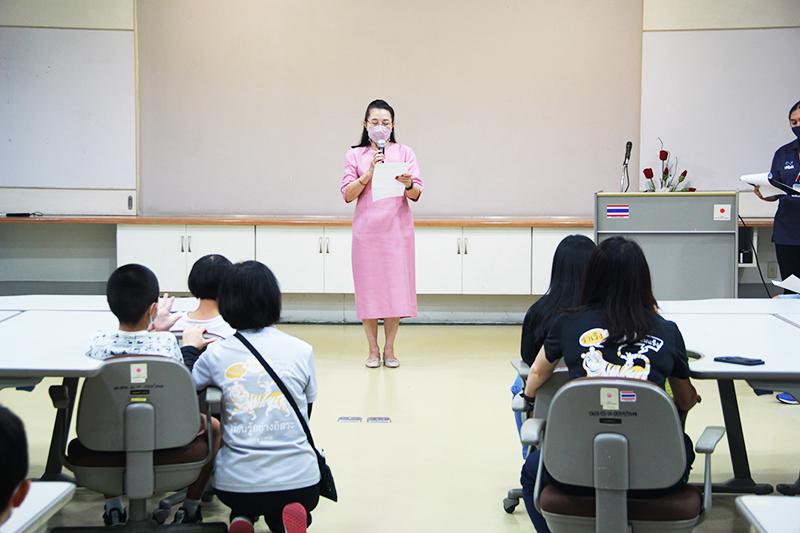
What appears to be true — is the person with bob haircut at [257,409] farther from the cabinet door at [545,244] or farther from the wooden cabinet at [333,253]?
the cabinet door at [545,244]

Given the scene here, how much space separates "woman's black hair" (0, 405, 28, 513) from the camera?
667 millimetres

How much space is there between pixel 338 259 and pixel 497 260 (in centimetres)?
130

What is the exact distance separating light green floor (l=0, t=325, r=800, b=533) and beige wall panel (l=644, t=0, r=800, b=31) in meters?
3.28

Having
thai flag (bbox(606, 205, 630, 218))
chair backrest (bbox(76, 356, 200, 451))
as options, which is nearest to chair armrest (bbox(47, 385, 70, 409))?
chair backrest (bbox(76, 356, 200, 451))

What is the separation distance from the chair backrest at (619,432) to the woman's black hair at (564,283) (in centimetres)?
50

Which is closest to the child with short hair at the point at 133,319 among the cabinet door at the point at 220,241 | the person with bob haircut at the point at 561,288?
the person with bob haircut at the point at 561,288

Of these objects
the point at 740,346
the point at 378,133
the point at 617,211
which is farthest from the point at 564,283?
the point at 617,211

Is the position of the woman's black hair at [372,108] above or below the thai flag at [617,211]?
above

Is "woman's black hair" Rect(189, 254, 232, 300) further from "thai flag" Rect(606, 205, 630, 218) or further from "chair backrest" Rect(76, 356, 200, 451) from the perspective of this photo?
"thai flag" Rect(606, 205, 630, 218)

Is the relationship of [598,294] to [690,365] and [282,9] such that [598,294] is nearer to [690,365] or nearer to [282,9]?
[690,365]

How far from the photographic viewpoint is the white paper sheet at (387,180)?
11.9 ft

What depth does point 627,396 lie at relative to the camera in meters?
1.32

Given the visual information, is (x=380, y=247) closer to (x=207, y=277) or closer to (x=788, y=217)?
(x=207, y=277)

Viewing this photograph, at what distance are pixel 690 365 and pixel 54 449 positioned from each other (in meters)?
1.97
